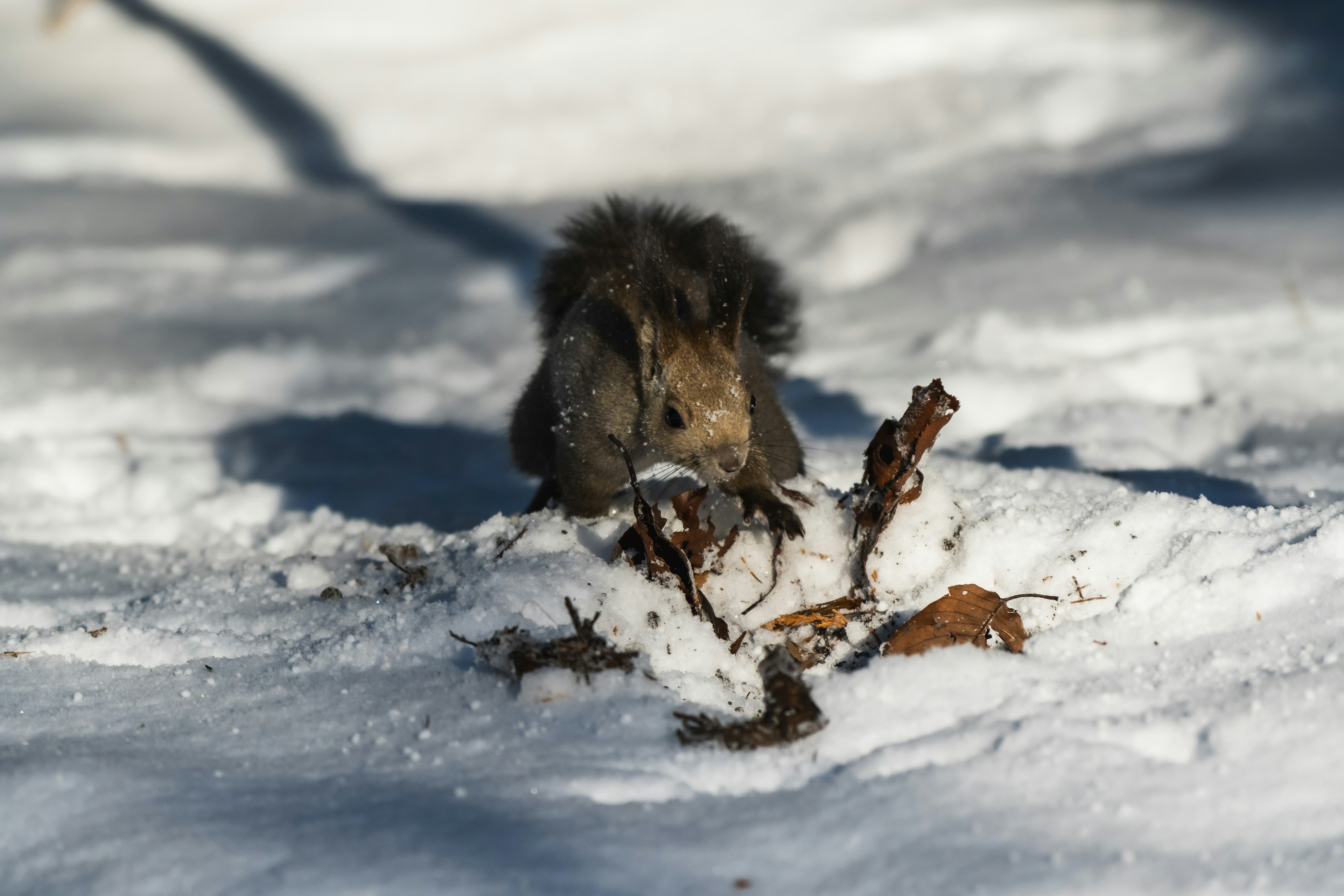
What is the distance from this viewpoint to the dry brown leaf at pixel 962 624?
189 centimetres

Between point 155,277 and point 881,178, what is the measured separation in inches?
150

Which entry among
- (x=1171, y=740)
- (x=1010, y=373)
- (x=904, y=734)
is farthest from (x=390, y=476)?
(x=1171, y=740)

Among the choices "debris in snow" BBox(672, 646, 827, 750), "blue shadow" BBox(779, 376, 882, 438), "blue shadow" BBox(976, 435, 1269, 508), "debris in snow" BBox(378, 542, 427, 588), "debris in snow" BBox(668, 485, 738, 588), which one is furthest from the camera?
"blue shadow" BBox(779, 376, 882, 438)

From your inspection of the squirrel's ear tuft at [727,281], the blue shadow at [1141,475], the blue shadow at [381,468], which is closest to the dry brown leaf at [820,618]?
the squirrel's ear tuft at [727,281]

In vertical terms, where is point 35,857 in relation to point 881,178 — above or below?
below

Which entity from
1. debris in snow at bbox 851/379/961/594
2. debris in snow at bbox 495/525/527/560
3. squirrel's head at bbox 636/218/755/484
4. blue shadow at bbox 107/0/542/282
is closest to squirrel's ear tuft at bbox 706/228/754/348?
squirrel's head at bbox 636/218/755/484

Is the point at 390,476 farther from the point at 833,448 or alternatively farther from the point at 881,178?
the point at 881,178

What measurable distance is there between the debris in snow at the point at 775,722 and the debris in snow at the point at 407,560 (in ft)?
2.79

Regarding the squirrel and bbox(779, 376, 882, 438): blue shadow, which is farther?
bbox(779, 376, 882, 438): blue shadow

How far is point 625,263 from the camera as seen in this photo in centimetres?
290

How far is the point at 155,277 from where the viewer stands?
5203 mm

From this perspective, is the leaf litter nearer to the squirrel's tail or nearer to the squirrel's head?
the squirrel's head

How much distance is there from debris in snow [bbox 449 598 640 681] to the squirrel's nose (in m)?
0.70

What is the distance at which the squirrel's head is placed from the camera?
2432mm
